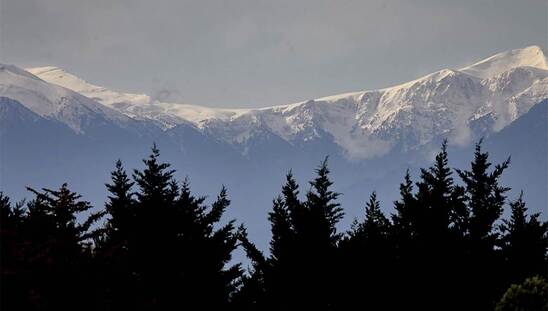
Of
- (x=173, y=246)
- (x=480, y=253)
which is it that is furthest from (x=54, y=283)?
(x=480, y=253)

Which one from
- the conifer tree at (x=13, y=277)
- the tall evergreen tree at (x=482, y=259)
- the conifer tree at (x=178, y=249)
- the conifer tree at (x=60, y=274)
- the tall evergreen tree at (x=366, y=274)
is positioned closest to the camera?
the conifer tree at (x=13, y=277)

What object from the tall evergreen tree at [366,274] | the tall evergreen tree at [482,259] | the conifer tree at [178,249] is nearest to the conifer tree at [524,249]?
the tall evergreen tree at [482,259]

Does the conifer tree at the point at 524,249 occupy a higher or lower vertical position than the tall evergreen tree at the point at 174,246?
higher

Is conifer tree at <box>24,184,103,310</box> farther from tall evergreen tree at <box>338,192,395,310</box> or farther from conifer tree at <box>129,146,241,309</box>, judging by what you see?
tall evergreen tree at <box>338,192,395,310</box>

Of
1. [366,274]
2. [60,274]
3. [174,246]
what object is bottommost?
[60,274]

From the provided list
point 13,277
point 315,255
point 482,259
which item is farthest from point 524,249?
point 13,277

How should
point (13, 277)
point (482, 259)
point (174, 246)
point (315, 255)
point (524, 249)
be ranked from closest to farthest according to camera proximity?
point (13, 277) < point (174, 246) < point (315, 255) < point (482, 259) < point (524, 249)

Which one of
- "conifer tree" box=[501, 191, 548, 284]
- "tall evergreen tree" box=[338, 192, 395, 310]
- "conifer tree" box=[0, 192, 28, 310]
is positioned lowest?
"conifer tree" box=[0, 192, 28, 310]

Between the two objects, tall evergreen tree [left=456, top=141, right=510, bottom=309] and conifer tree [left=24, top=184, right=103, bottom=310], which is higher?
tall evergreen tree [left=456, top=141, right=510, bottom=309]

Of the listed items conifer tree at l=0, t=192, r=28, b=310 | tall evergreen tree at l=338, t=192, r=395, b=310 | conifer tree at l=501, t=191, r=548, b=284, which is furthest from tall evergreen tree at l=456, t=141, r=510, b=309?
conifer tree at l=0, t=192, r=28, b=310

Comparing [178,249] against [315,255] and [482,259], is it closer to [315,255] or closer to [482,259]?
[315,255]

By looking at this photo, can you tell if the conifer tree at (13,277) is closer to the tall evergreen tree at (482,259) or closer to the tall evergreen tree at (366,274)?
the tall evergreen tree at (366,274)

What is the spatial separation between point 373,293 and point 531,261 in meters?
7.36

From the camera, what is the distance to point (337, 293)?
19.4 meters
